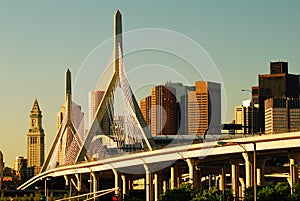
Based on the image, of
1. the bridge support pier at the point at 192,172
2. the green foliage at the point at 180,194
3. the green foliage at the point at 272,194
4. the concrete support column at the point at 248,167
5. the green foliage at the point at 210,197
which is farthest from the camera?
the bridge support pier at the point at 192,172

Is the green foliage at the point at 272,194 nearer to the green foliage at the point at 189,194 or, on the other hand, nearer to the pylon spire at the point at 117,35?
the green foliage at the point at 189,194

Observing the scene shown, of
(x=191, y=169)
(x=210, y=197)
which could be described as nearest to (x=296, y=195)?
(x=210, y=197)

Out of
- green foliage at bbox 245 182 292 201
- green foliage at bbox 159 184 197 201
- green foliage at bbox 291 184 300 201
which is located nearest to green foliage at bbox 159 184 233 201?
green foliage at bbox 159 184 197 201

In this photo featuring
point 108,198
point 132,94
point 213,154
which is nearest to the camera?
point 213,154

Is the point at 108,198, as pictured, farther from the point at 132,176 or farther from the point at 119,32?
the point at 119,32

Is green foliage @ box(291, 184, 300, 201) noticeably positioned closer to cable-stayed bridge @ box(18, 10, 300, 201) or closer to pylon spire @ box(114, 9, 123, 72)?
cable-stayed bridge @ box(18, 10, 300, 201)

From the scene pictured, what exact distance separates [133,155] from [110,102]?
429 inches

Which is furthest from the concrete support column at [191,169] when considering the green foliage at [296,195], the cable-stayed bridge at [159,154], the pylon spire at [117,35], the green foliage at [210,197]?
the green foliage at [296,195]

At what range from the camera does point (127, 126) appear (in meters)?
152

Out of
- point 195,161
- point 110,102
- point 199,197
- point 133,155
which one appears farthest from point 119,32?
point 199,197

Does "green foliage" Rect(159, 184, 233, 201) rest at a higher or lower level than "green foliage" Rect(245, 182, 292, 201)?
lower

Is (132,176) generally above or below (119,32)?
below

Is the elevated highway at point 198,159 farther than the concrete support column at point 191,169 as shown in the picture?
No

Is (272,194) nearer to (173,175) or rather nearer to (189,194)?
(189,194)
